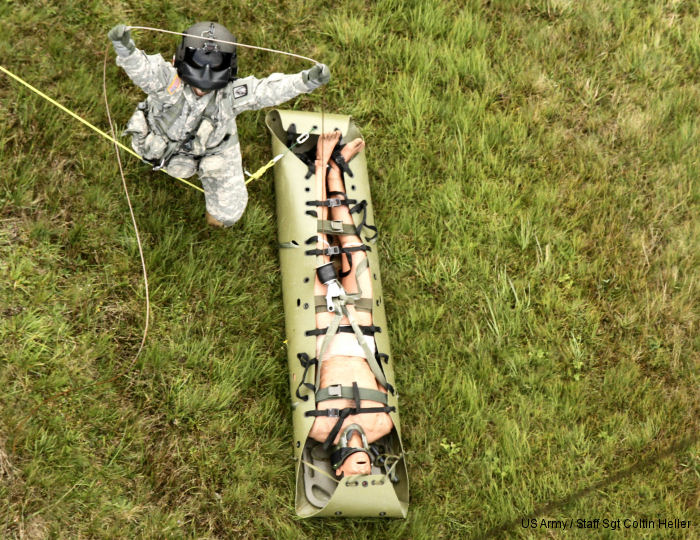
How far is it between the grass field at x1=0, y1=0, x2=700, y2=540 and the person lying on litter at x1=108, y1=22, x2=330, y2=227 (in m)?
0.62

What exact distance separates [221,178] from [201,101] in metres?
0.72

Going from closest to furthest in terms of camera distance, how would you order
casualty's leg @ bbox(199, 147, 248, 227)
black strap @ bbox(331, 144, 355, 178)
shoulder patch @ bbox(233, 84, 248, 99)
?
shoulder patch @ bbox(233, 84, 248, 99), casualty's leg @ bbox(199, 147, 248, 227), black strap @ bbox(331, 144, 355, 178)

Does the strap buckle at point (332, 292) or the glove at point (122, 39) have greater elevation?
the glove at point (122, 39)

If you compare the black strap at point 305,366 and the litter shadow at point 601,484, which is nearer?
the black strap at point 305,366

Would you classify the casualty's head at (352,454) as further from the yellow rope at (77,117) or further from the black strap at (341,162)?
the yellow rope at (77,117)

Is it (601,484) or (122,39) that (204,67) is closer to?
(122,39)

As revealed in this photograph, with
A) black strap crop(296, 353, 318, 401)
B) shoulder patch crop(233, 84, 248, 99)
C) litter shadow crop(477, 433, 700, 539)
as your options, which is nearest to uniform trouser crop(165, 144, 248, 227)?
shoulder patch crop(233, 84, 248, 99)

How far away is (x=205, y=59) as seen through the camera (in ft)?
14.1

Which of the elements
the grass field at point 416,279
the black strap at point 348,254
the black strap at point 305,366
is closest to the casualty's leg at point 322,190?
the black strap at point 348,254

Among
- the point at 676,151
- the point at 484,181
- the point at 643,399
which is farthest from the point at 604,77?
the point at 643,399

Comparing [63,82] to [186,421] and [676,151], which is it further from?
[676,151]

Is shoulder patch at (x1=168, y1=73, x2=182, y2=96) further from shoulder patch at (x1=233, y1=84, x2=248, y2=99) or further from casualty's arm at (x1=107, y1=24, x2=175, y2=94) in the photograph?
shoulder patch at (x1=233, y1=84, x2=248, y2=99)

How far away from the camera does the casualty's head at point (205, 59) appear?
429 centimetres

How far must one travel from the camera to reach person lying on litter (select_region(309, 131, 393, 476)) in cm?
508
